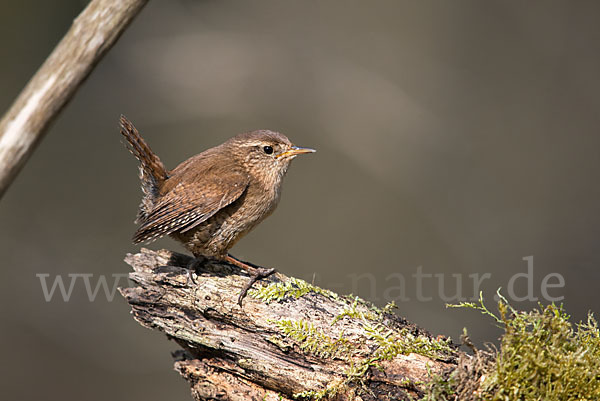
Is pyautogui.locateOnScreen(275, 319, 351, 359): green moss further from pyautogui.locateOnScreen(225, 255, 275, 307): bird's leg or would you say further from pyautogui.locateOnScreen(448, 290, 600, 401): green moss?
pyautogui.locateOnScreen(448, 290, 600, 401): green moss

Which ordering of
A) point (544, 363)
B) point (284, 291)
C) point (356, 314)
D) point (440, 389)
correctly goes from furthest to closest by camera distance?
point (284, 291), point (356, 314), point (440, 389), point (544, 363)

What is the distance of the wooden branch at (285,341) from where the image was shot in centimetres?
240

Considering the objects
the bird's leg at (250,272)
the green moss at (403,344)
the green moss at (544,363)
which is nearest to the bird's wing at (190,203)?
the bird's leg at (250,272)

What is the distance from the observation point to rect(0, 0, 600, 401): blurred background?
7.03m

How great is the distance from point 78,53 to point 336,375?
1.64 m

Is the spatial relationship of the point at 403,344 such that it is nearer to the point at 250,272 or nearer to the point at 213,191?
the point at 250,272

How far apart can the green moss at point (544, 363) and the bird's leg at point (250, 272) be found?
1173 millimetres

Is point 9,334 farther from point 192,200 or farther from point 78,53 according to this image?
point 78,53

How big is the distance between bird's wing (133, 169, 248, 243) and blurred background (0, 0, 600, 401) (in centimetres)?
396

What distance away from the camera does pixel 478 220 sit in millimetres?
7367

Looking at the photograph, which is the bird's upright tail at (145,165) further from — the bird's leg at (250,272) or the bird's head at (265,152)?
the bird's leg at (250,272)

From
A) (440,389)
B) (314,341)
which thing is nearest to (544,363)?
(440,389)

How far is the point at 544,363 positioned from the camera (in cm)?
209

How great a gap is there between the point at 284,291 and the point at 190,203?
84cm
